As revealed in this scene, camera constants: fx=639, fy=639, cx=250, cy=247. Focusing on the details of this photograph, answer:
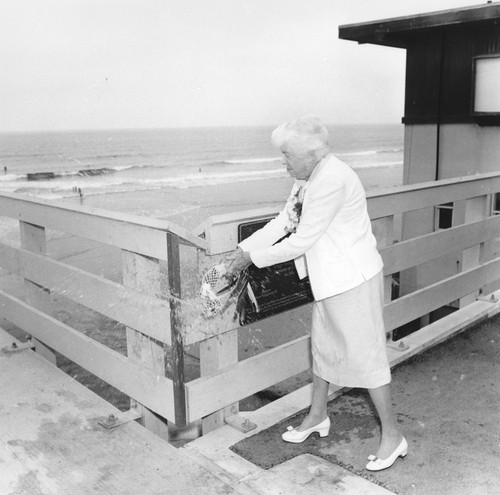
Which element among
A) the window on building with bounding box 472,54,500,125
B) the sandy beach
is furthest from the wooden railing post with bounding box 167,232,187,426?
the window on building with bounding box 472,54,500,125

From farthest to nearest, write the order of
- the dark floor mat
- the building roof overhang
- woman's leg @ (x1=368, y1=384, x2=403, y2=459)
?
the building roof overhang < woman's leg @ (x1=368, y1=384, x2=403, y2=459) < the dark floor mat

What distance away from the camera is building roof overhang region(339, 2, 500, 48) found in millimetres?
9758

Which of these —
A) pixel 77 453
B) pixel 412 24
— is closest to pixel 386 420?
pixel 77 453

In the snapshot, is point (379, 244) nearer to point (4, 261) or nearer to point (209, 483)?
point (209, 483)

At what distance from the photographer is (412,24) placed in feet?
34.7

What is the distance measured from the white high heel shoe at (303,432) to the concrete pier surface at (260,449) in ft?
0.13

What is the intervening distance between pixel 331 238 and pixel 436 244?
2034 millimetres

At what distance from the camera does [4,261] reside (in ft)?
14.8

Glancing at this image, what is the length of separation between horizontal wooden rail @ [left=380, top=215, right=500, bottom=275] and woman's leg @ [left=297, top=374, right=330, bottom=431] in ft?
3.85

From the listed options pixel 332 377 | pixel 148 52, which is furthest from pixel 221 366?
pixel 148 52

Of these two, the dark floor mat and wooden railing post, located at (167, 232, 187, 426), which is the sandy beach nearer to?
wooden railing post, located at (167, 232, 187, 426)

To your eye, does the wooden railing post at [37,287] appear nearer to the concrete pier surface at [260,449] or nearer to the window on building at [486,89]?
the concrete pier surface at [260,449]

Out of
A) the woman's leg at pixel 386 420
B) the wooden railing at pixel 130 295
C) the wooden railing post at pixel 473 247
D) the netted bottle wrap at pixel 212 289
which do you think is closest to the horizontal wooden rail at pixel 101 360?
the wooden railing at pixel 130 295

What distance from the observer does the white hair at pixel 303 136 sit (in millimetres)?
2736
